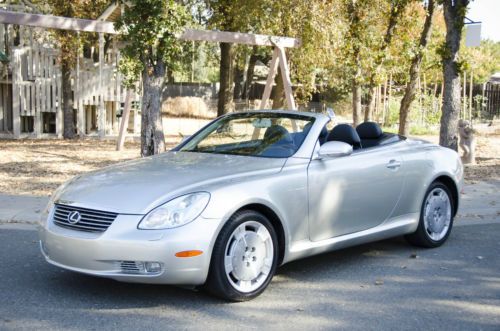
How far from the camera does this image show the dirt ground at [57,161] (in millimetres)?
11156

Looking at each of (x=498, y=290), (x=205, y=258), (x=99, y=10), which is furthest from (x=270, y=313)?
(x=99, y=10)

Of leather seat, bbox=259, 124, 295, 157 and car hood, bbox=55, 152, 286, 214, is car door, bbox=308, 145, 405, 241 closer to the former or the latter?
leather seat, bbox=259, 124, 295, 157

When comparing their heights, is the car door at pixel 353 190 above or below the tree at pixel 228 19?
below

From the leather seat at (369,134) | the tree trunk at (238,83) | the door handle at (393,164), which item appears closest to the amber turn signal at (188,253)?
the door handle at (393,164)

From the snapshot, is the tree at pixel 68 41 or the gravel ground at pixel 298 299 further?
the tree at pixel 68 41

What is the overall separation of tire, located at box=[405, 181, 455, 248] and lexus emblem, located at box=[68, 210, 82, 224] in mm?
3627

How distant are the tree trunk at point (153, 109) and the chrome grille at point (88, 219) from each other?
6705 millimetres

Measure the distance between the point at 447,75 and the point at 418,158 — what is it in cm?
600

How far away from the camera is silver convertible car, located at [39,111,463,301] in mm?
4797

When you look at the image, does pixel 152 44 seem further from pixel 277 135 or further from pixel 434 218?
pixel 434 218

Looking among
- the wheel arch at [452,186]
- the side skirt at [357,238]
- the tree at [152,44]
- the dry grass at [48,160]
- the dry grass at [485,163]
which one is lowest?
the dry grass at [48,160]

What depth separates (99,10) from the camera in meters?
19.6

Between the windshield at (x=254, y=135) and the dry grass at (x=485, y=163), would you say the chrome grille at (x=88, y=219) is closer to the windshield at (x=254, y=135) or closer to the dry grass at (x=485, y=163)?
the windshield at (x=254, y=135)

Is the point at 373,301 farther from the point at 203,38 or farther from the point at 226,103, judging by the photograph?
the point at 226,103
